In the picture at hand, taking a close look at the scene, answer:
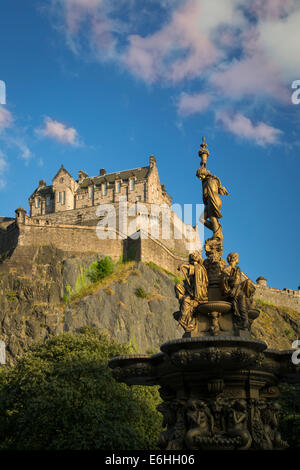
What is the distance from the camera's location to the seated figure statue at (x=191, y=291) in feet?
36.0

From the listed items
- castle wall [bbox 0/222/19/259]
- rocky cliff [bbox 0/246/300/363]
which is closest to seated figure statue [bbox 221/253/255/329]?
rocky cliff [bbox 0/246/300/363]

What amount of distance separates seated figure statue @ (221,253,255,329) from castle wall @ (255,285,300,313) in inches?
2575

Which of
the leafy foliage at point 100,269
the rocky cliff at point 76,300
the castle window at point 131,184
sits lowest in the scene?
the rocky cliff at point 76,300

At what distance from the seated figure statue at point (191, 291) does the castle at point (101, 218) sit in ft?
165

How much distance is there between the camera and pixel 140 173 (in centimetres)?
7994

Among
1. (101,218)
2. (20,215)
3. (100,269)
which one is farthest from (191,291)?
(101,218)

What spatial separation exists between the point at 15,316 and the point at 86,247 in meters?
14.0

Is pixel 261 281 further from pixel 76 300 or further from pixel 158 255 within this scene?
pixel 76 300

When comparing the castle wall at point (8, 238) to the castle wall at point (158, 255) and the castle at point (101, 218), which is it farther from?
the castle wall at point (158, 255)

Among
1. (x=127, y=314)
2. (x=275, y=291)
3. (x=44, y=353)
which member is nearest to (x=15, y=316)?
(x=127, y=314)

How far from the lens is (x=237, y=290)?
→ 11.0 m

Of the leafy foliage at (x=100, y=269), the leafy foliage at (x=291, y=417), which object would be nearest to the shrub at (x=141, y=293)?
the leafy foliage at (x=100, y=269)

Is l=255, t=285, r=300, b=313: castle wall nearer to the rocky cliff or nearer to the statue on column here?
the rocky cliff
